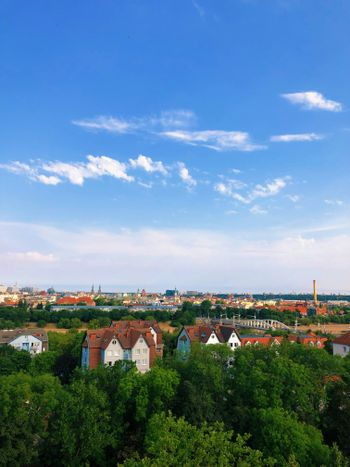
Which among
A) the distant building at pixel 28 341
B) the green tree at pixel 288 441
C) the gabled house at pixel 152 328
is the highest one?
the gabled house at pixel 152 328

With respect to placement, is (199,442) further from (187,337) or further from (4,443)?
(187,337)

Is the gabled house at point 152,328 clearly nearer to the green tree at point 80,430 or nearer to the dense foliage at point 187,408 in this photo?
the dense foliage at point 187,408

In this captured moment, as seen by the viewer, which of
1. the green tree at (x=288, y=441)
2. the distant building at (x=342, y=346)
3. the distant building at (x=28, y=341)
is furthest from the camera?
the distant building at (x=28, y=341)

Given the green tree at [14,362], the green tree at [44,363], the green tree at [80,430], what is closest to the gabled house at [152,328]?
the green tree at [44,363]

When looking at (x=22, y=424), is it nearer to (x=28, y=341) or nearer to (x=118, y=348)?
(x=118, y=348)

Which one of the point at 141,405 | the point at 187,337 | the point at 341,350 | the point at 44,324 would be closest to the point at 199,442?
the point at 141,405

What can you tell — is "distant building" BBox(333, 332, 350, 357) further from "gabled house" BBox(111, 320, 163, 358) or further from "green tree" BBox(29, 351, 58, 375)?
"green tree" BBox(29, 351, 58, 375)

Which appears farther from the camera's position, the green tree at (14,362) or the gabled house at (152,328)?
the gabled house at (152,328)

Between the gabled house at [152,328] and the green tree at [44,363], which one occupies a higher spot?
the gabled house at [152,328]
